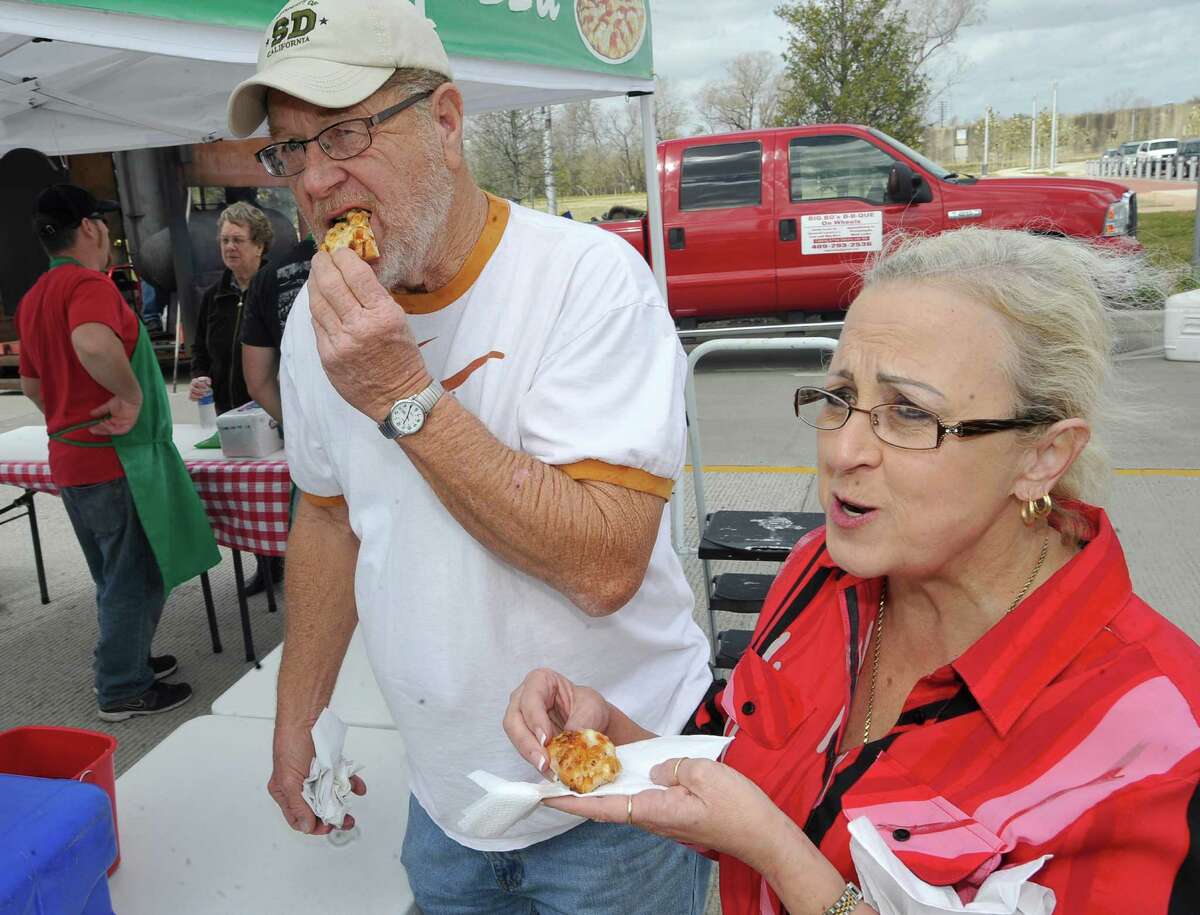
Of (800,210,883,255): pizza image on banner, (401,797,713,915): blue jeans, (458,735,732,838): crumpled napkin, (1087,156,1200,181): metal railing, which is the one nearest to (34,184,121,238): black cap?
(401,797,713,915): blue jeans

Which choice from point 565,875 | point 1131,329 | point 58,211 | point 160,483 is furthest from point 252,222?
point 1131,329

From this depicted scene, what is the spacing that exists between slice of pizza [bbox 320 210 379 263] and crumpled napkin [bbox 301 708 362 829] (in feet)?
2.90

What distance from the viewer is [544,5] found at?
365 centimetres

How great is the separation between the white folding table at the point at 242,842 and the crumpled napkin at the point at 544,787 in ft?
2.01

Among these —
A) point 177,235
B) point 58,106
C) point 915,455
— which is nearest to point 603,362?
point 915,455

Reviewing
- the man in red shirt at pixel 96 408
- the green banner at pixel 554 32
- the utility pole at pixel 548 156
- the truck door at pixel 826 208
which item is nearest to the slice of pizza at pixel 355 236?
the green banner at pixel 554 32

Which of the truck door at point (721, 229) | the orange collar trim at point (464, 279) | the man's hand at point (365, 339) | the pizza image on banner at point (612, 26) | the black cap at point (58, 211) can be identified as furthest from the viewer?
the truck door at point (721, 229)

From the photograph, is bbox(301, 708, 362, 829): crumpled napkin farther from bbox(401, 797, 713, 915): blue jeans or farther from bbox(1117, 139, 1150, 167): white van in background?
bbox(1117, 139, 1150, 167): white van in background

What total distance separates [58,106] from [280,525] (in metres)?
2.22

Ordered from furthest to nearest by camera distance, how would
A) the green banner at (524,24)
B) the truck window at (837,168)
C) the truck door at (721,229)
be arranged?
the truck door at (721,229), the truck window at (837,168), the green banner at (524,24)

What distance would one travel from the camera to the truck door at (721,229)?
1007cm

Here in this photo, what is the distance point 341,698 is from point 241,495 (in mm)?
1649

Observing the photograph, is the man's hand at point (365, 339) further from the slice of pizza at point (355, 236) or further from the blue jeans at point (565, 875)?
the blue jeans at point (565, 875)

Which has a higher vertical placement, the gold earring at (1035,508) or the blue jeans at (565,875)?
the gold earring at (1035,508)
